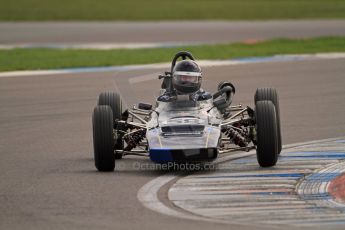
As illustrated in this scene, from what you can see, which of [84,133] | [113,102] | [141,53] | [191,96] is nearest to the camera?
[191,96]

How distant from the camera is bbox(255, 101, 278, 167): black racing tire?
44.2 feet

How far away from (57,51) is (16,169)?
1737cm

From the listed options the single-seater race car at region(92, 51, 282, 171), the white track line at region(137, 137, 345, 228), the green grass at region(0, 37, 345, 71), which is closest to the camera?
the white track line at region(137, 137, 345, 228)

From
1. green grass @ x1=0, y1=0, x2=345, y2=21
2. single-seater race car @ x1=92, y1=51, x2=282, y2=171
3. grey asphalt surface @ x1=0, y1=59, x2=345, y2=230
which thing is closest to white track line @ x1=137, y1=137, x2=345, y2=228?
grey asphalt surface @ x1=0, y1=59, x2=345, y2=230

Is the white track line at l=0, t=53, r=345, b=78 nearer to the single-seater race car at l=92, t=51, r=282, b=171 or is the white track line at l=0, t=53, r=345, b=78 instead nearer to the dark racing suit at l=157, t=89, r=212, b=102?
the single-seater race car at l=92, t=51, r=282, b=171

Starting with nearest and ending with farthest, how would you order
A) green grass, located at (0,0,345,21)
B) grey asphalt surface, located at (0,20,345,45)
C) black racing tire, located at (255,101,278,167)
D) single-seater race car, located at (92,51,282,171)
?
single-seater race car, located at (92,51,282,171), black racing tire, located at (255,101,278,167), grey asphalt surface, located at (0,20,345,45), green grass, located at (0,0,345,21)

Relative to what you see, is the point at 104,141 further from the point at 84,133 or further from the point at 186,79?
the point at 84,133

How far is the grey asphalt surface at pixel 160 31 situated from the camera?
35969mm

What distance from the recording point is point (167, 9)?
49.1 meters

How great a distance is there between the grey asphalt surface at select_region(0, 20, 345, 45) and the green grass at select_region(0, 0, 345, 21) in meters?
2.66

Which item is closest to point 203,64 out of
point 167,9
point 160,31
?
point 160,31

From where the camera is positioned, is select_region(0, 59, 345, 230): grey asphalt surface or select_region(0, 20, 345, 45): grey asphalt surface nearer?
select_region(0, 59, 345, 230): grey asphalt surface

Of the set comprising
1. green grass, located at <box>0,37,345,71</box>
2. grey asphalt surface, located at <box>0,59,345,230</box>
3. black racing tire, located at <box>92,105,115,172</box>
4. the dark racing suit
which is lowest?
green grass, located at <box>0,37,345,71</box>

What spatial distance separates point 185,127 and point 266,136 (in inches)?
38.5
